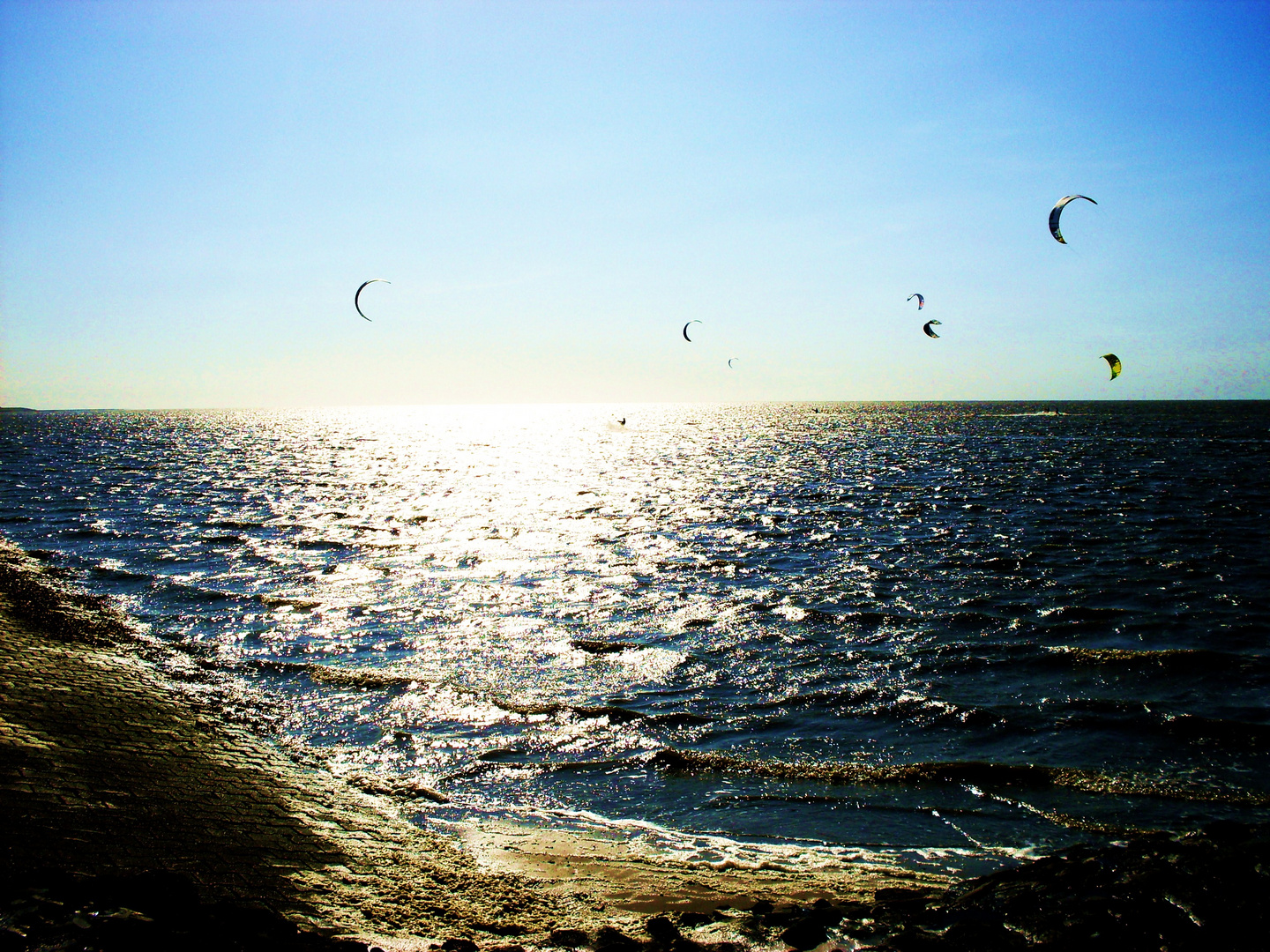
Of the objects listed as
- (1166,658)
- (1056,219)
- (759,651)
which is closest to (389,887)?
(759,651)

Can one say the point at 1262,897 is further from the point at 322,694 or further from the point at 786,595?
the point at 786,595

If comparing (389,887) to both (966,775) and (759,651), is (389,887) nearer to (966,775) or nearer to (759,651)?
(966,775)

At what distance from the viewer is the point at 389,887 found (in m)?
7.22

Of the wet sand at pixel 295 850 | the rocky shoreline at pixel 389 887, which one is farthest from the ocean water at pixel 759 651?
the rocky shoreline at pixel 389 887

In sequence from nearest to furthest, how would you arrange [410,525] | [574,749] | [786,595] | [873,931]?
[873,931] < [574,749] < [786,595] < [410,525]

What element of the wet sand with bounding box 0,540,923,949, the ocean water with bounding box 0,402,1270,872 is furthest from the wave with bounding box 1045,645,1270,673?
the wet sand with bounding box 0,540,923,949

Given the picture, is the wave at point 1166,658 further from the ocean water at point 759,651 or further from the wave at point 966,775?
the wave at point 966,775

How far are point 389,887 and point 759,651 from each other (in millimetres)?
9673

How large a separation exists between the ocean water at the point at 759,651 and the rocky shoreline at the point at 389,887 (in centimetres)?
100

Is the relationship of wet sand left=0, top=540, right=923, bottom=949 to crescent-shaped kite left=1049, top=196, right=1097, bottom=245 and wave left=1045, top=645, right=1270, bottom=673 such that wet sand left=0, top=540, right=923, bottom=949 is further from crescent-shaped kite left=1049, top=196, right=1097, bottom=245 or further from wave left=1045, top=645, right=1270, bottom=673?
crescent-shaped kite left=1049, top=196, right=1097, bottom=245

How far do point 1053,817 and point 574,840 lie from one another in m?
5.68

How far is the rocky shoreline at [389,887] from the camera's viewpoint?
17.9 feet

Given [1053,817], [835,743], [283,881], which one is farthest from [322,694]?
[1053,817]

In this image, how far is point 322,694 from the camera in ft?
43.2
